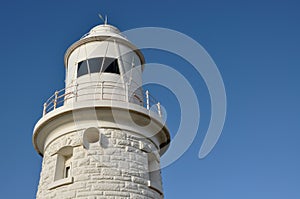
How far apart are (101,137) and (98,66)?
2.45 metres

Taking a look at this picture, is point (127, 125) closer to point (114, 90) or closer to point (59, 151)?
point (114, 90)

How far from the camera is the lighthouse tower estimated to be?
7957mm

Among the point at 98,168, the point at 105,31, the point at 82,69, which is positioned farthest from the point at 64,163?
the point at 105,31

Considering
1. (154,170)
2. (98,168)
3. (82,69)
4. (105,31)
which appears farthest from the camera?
(105,31)

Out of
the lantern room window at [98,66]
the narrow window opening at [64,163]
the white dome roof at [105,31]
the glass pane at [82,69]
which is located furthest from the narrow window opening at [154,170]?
the white dome roof at [105,31]

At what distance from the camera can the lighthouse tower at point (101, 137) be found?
7957 mm

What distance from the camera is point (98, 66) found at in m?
9.91

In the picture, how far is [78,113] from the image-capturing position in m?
8.53

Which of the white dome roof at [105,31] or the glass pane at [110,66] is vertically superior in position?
the white dome roof at [105,31]

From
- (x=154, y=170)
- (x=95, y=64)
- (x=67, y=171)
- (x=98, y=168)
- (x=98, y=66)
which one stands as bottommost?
(x=98, y=168)

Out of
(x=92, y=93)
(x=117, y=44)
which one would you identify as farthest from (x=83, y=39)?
(x=92, y=93)

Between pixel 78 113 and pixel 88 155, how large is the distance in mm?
1106

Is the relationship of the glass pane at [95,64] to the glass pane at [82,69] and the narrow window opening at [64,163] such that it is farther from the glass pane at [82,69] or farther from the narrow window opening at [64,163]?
the narrow window opening at [64,163]

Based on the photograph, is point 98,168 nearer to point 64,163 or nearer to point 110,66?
point 64,163
